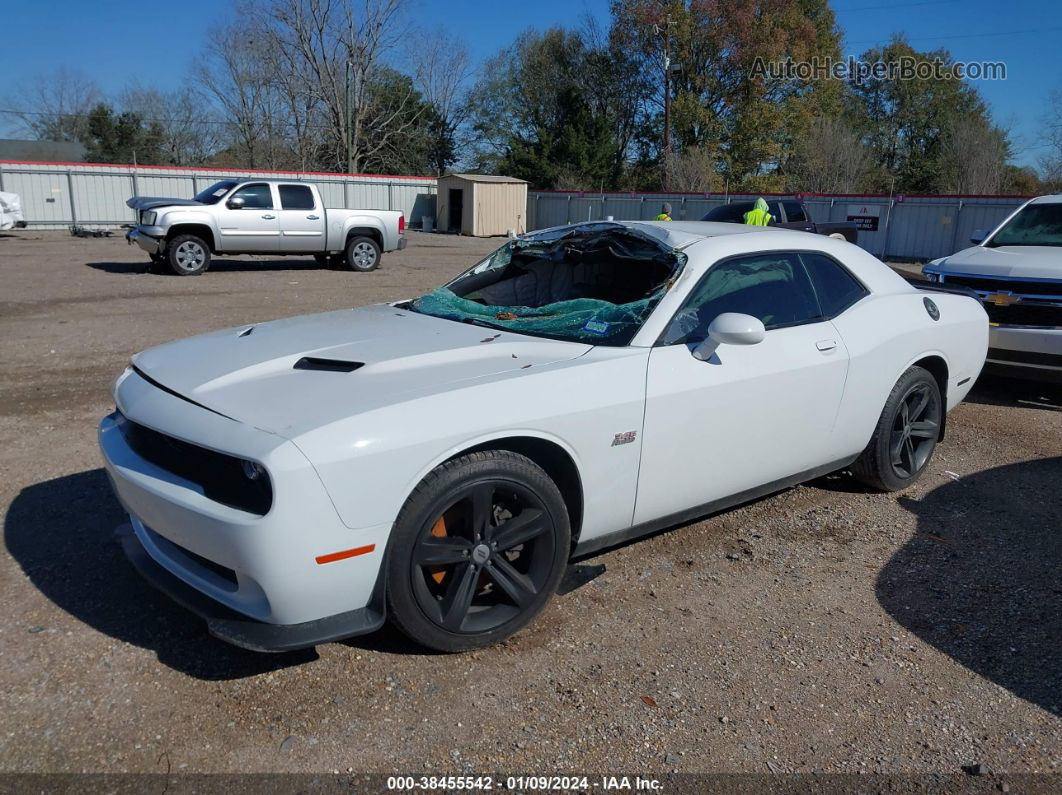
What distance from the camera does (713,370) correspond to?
3.57 metres

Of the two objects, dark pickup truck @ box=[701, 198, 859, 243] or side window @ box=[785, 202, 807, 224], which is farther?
side window @ box=[785, 202, 807, 224]

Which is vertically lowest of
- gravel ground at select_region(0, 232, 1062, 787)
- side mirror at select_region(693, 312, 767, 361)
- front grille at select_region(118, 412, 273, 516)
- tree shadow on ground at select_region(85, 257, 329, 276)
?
tree shadow on ground at select_region(85, 257, 329, 276)

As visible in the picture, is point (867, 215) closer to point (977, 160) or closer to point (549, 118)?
point (977, 160)

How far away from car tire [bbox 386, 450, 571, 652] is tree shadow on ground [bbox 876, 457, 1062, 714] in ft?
5.13

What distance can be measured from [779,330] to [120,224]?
29.8 m

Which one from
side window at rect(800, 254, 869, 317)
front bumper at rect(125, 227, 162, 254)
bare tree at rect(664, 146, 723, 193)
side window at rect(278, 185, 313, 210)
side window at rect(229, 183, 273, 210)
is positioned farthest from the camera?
bare tree at rect(664, 146, 723, 193)

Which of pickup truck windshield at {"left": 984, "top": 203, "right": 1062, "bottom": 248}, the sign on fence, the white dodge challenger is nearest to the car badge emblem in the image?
pickup truck windshield at {"left": 984, "top": 203, "right": 1062, "bottom": 248}

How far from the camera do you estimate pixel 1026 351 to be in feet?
22.3

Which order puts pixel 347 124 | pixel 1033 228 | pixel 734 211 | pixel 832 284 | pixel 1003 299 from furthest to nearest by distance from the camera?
1. pixel 347 124
2. pixel 734 211
3. pixel 1033 228
4. pixel 1003 299
5. pixel 832 284

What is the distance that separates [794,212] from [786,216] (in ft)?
1.23

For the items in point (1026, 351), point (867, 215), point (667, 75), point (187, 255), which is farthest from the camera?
point (667, 75)

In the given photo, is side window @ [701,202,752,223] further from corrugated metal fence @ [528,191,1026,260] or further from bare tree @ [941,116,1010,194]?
bare tree @ [941,116,1010,194]

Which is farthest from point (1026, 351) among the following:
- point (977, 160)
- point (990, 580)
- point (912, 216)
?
point (977, 160)

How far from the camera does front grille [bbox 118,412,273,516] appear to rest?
8.48ft
